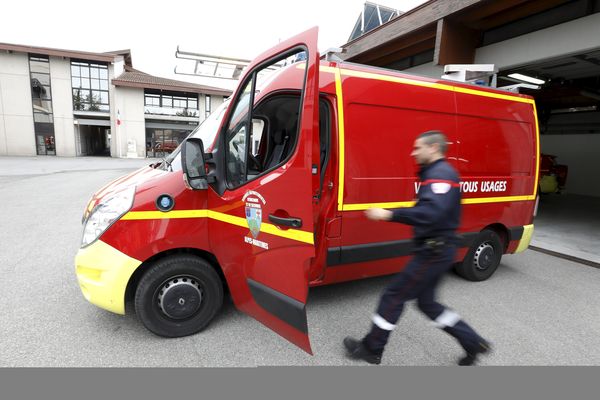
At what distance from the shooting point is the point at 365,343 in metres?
2.49

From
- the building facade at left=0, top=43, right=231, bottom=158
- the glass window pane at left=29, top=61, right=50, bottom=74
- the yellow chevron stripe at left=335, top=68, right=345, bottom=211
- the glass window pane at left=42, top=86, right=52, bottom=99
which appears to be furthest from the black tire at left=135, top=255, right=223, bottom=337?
the glass window pane at left=29, top=61, right=50, bottom=74

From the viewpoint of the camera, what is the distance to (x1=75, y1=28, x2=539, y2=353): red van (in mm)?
2174

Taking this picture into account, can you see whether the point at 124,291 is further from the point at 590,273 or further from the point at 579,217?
the point at 579,217

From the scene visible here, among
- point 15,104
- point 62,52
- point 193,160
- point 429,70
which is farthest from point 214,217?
point 15,104

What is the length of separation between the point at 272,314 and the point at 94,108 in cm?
3037

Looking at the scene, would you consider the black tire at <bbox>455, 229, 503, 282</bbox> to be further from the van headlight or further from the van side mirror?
the van headlight

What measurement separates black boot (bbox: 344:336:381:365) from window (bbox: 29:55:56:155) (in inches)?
1200

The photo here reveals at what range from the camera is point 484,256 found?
4207mm

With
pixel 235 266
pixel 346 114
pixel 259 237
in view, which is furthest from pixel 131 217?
pixel 346 114

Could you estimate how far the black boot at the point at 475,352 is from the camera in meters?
2.40

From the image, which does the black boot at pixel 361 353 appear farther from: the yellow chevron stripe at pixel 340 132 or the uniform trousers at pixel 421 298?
the yellow chevron stripe at pixel 340 132

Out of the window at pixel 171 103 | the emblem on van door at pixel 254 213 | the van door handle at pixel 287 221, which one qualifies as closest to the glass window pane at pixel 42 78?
the window at pixel 171 103

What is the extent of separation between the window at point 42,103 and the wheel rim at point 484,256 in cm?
3043

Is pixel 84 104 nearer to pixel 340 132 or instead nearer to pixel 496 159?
pixel 340 132
